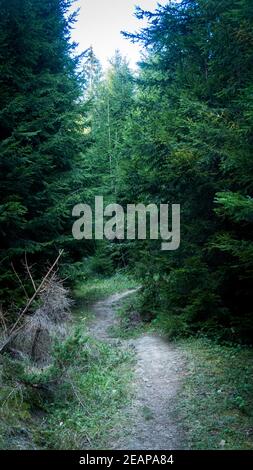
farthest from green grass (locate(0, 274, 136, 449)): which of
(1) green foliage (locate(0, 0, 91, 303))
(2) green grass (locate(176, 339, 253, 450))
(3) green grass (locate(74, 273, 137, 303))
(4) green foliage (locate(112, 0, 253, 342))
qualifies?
(3) green grass (locate(74, 273, 137, 303))

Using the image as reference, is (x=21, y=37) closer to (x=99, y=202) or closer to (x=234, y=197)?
(x=99, y=202)

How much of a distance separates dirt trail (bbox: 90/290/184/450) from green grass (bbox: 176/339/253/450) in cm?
22

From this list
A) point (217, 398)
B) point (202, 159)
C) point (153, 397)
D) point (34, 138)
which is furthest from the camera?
point (34, 138)

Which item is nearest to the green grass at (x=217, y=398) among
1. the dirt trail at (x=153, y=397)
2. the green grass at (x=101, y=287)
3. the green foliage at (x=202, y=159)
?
the dirt trail at (x=153, y=397)

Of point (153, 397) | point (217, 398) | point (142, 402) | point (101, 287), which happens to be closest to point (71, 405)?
point (142, 402)

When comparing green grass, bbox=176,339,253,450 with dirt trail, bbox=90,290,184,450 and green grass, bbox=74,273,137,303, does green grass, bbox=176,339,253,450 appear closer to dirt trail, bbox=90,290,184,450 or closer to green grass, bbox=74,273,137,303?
dirt trail, bbox=90,290,184,450

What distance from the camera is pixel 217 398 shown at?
632 cm

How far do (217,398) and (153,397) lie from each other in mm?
1219

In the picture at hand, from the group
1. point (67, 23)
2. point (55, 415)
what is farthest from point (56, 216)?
→ point (67, 23)

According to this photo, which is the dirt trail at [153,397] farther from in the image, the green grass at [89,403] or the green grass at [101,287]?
the green grass at [101,287]

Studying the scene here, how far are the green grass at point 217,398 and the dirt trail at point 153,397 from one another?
0.22m

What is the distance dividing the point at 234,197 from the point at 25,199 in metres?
7.91

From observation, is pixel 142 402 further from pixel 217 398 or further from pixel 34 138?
pixel 34 138

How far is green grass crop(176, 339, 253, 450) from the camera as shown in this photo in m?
5.30
